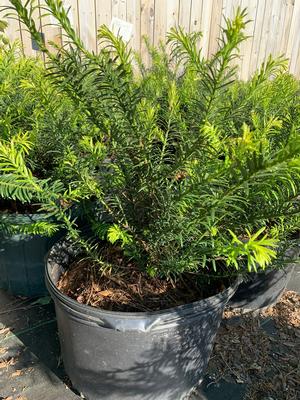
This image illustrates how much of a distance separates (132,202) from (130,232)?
0.11 m

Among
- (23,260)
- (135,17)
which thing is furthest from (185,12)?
(23,260)

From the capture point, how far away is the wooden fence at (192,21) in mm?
3178

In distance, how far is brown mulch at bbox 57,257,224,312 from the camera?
138 centimetres

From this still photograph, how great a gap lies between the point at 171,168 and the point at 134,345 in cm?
59

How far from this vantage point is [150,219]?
130cm

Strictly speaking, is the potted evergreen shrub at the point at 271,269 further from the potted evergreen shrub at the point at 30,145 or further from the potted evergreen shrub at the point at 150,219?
the potted evergreen shrub at the point at 30,145

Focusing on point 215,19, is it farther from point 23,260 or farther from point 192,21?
point 23,260

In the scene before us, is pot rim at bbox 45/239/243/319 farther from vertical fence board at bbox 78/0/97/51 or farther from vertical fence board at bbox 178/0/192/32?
vertical fence board at bbox 178/0/192/32

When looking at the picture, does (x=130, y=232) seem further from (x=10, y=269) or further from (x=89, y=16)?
(x=89, y=16)

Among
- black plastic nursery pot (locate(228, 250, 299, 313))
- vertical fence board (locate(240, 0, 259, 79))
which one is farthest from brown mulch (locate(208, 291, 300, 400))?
vertical fence board (locate(240, 0, 259, 79))

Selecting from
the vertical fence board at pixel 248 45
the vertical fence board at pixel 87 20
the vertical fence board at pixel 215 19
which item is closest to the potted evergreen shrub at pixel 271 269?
the vertical fence board at pixel 87 20

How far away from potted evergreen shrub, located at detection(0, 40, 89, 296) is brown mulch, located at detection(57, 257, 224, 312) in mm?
237

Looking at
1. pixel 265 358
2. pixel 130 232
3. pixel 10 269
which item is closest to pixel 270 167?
pixel 130 232

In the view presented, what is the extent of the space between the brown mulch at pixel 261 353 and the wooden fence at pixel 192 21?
6.52ft
